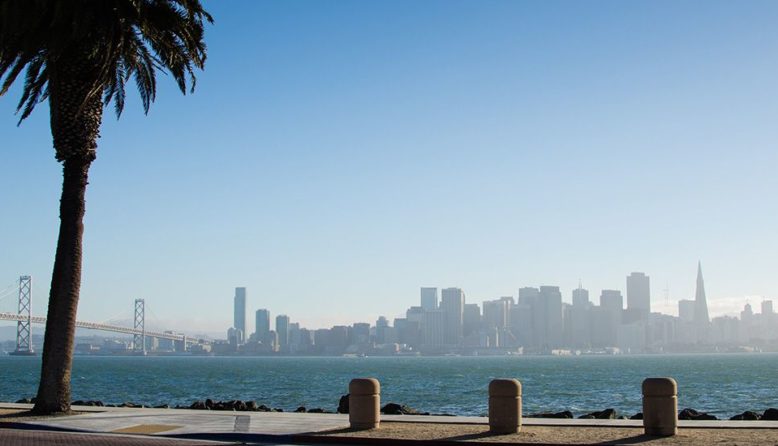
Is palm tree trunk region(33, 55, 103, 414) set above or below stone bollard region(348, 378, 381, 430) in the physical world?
above

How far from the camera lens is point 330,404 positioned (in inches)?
2547

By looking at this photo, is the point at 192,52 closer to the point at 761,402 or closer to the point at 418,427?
the point at 418,427

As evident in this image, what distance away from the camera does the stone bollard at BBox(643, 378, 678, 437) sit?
69.8 ft

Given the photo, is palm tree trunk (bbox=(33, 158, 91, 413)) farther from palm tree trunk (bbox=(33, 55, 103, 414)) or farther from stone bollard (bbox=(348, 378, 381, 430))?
stone bollard (bbox=(348, 378, 381, 430))

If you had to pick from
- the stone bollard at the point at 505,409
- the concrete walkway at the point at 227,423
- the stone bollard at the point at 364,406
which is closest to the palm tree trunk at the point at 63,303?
the concrete walkway at the point at 227,423

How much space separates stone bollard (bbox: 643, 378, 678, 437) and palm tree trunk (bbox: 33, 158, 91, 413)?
49.7ft

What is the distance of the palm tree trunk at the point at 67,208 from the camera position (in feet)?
88.5

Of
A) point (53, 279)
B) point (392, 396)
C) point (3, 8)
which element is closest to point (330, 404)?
point (392, 396)

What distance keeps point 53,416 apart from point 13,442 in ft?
20.8

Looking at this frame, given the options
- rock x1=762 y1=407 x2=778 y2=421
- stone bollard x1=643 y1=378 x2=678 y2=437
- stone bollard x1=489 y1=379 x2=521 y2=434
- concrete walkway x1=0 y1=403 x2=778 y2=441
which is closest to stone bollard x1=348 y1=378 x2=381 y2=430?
concrete walkway x1=0 y1=403 x2=778 y2=441

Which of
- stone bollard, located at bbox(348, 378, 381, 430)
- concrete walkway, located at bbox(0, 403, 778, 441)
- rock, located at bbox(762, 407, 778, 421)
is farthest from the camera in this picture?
rock, located at bbox(762, 407, 778, 421)

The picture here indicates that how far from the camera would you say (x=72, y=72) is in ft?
89.9

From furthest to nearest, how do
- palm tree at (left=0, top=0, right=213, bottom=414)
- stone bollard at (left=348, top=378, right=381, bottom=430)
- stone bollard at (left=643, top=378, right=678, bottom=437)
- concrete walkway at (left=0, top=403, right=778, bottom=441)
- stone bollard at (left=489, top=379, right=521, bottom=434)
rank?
palm tree at (left=0, top=0, right=213, bottom=414), stone bollard at (left=348, top=378, right=381, bottom=430), concrete walkway at (left=0, top=403, right=778, bottom=441), stone bollard at (left=489, top=379, right=521, bottom=434), stone bollard at (left=643, top=378, right=678, bottom=437)

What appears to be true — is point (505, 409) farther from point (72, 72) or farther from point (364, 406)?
point (72, 72)
